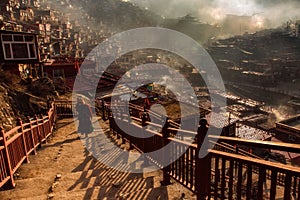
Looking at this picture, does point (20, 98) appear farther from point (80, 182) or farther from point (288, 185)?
point (288, 185)

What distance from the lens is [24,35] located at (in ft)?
97.4

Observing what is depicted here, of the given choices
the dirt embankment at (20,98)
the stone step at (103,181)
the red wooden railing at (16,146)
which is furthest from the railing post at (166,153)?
the dirt embankment at (20,98)

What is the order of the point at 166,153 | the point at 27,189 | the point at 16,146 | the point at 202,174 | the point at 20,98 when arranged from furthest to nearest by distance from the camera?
the point at 20,98 < the point at 16,146 < the point at 27,189 < the point at 166,153 < the point at 202,174

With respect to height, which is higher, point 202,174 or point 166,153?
point 202,174

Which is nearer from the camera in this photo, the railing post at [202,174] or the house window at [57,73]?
the railing post at [202,174]

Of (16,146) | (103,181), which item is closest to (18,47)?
(16,146)

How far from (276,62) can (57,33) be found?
75898mm

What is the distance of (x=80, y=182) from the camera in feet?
22.6

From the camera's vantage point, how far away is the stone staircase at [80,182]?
18.9ft

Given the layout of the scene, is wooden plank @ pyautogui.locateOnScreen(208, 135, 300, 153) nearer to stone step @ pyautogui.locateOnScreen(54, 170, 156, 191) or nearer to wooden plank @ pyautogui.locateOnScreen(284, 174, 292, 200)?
wooden plank @ pyautogui.locateOnScreen(284, 174, 292, 200)

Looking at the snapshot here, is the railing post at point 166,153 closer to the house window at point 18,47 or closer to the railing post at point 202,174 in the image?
the railing post at point 202,174

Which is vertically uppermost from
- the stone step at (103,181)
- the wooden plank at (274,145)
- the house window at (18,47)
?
the house window at (18,47)

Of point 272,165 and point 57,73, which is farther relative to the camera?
point 57,73

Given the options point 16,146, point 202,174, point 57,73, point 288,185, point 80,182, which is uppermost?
point 57,73
